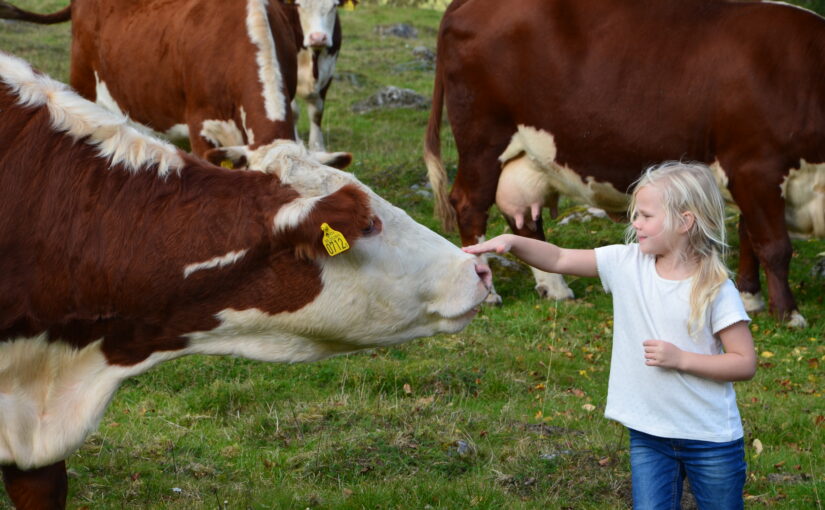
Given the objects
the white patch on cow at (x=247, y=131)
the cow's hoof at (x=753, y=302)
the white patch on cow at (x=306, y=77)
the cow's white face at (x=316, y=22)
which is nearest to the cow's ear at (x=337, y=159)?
the white patch on cow at (x=247, y=131)

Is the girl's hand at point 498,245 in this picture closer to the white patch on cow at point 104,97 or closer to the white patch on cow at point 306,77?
the white patch on cow at point 104,97

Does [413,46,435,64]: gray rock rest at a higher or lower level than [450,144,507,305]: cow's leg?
lower

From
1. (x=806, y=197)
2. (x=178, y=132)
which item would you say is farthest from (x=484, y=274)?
(x=178, y=132)

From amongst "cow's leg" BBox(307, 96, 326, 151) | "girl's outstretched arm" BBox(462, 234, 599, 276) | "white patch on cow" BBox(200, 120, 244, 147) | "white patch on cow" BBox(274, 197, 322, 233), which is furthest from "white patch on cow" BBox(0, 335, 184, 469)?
"cow's leg" BBox(307, 96, 326, 151)

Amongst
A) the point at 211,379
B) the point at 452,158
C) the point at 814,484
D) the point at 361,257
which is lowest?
the point at 452,158

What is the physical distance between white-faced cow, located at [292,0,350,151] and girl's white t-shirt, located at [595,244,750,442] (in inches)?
390

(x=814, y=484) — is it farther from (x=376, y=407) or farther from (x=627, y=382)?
(x=376, y=407)

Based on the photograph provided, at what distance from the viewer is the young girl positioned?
3713 millimetres

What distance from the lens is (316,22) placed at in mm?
13977

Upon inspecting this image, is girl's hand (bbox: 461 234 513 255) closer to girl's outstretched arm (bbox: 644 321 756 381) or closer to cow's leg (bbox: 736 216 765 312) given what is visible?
girl's outstretched arm (bbox: 644 321 756 381)

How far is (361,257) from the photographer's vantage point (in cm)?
386

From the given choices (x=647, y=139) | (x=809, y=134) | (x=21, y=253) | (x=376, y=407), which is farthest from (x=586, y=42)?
(x=21, y=253)

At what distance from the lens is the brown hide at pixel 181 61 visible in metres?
8.62

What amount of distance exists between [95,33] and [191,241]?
775 centimetres
